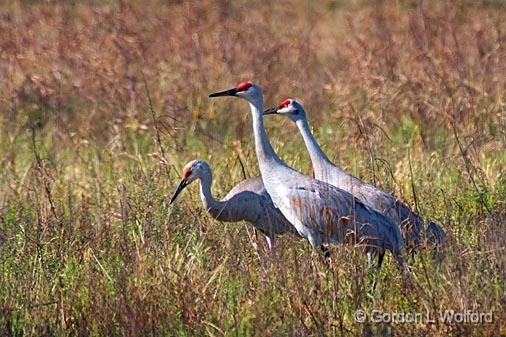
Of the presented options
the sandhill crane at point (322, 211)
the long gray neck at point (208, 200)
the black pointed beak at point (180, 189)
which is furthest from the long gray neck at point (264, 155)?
the black pointed beak at point (180, 189)

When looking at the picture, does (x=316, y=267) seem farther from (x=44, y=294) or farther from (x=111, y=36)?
(x=111, y=36)

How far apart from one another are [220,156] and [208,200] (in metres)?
1.52

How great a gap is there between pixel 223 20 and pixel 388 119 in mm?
2168

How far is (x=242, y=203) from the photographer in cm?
660

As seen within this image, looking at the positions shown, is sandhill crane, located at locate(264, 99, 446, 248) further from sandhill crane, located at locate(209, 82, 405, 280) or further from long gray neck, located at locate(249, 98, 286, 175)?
long gray neck, located at locate(249, 98, 286, 175)

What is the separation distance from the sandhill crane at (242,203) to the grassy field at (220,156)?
77mm

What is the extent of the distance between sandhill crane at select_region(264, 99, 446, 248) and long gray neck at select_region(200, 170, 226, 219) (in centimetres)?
59

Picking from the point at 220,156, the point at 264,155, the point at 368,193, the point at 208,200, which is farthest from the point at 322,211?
the point at 220,156

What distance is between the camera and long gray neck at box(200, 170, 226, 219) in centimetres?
662

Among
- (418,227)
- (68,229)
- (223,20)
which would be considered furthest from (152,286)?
(223,20)

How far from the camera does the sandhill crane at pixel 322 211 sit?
581 cm

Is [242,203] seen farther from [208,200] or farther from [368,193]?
[368,193]

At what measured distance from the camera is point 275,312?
16.1 ft

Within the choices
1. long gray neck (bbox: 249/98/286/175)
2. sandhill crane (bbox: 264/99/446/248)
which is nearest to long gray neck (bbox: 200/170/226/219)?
long gray neck (bbox: 249/98/286/175)
